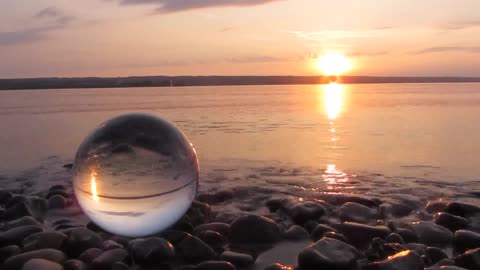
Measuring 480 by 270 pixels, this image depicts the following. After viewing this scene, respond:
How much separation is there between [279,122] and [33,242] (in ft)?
50.5

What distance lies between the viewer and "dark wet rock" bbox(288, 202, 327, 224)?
6.28 metres

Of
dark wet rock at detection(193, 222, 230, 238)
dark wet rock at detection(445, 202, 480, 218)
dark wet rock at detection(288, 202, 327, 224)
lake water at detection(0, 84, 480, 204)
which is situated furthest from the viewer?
lake water at detection(0, 84, 480, 204)

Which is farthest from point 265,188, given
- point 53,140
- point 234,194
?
point 53,140

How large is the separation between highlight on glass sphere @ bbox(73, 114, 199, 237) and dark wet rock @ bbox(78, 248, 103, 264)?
30 cm

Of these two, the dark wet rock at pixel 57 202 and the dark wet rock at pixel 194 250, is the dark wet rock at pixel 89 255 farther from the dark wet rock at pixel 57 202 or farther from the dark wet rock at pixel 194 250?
the dark wet rock at pixel 57 202

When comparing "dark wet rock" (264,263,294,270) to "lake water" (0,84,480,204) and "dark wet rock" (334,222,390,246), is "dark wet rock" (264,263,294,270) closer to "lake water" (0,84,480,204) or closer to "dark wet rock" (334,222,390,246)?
"dark wet rock" (334,222,390,246)

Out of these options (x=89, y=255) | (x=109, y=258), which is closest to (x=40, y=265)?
(x=89, y=255)

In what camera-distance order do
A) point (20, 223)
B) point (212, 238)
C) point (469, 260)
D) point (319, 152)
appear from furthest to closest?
point (319, 152) → point (20, 223) → point (212, 238) → point (469, 260)

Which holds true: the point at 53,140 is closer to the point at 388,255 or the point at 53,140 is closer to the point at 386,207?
the point at 386,207

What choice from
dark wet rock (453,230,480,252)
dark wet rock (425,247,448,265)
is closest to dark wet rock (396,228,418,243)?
dark wet rock (453,230,480,252)

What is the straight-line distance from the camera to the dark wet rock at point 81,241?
205 inches

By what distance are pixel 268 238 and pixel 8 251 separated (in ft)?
8.88

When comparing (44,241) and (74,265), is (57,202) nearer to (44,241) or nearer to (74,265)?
(44,241)

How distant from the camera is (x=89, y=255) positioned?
4.91 metres
